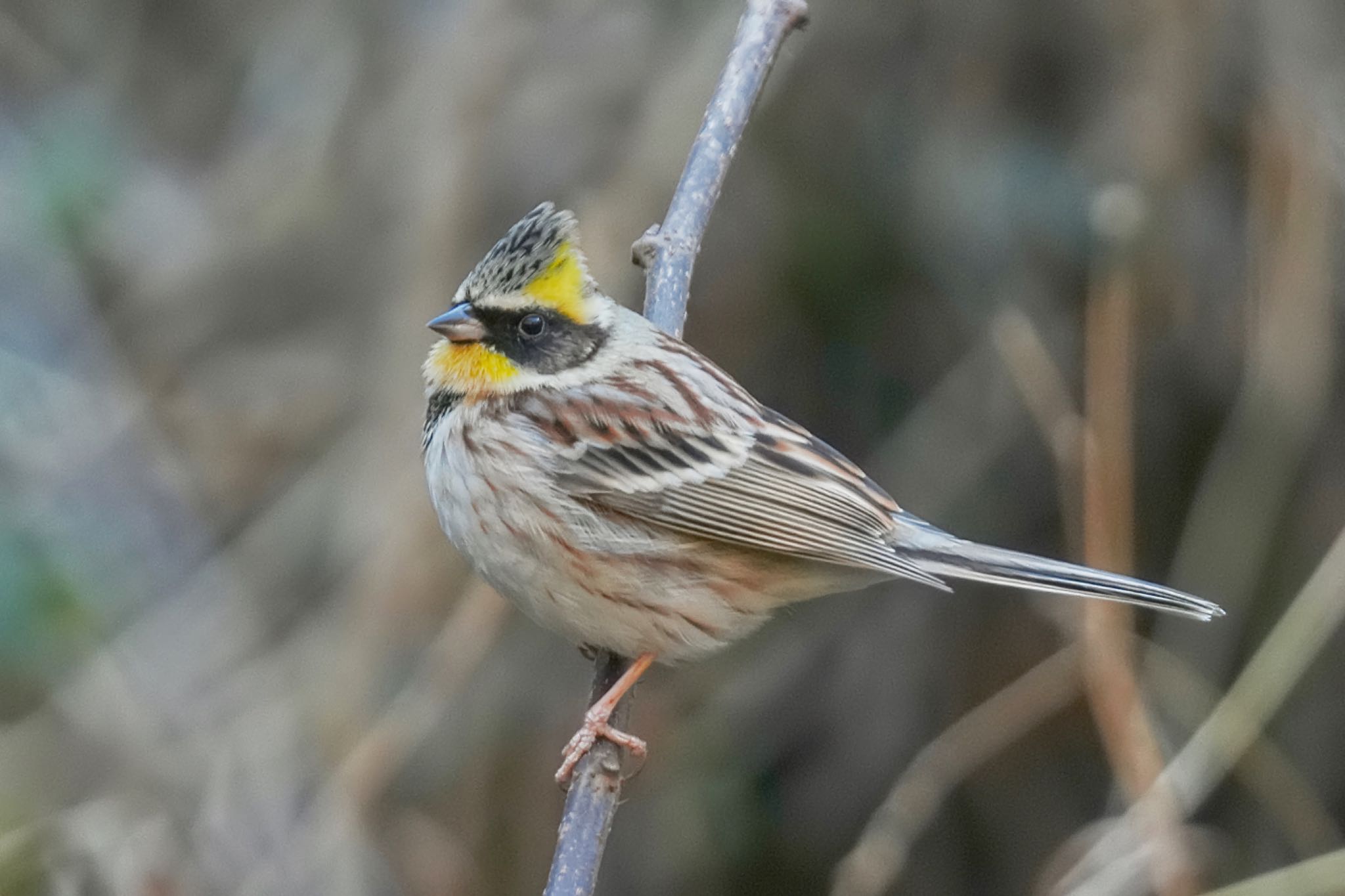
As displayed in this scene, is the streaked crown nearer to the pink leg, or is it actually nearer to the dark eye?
the dark eye

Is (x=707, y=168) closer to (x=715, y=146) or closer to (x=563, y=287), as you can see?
(x=715, y=146)

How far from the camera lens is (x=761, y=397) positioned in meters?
5.18

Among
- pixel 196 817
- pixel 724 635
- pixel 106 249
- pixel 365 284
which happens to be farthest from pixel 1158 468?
pixel 106 249

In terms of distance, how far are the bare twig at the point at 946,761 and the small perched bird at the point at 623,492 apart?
0.87 meters

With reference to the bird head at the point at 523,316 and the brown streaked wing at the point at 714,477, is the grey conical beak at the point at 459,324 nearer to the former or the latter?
the bird head at the point at 523,316

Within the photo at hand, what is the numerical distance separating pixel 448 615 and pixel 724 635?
1.19 meters

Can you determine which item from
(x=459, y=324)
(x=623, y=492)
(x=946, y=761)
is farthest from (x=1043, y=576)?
(x=459, y=324)

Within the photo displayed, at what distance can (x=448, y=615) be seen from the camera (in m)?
4.63

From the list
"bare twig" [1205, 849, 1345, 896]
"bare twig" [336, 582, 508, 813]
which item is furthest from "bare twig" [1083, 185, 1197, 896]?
"bare twig" [336, 582, 508, 813]

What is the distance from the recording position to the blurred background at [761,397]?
4379 mm

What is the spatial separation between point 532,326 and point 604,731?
3.08 feet

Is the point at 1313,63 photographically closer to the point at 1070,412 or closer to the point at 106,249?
the point at 1070,412

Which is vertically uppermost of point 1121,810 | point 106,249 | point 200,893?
point 106,249

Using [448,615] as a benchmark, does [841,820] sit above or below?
below
